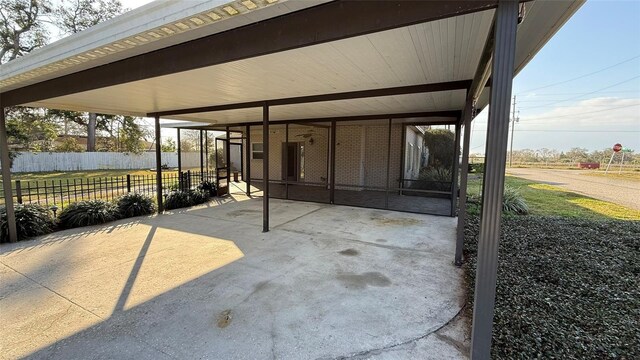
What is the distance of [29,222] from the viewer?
18.2ft

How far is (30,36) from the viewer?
60.1 ft

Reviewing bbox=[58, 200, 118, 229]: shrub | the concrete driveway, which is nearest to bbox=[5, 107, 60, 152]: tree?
bbox=[58, 200, 118, 229]: shrub

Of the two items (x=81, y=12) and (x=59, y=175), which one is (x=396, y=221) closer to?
(x=59, y=175)

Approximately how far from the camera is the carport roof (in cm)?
212

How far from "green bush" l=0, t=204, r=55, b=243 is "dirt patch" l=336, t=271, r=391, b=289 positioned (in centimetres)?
620

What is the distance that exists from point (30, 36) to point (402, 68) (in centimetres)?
2595

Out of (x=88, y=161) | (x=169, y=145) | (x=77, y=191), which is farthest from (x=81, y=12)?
(x=77, y=191)

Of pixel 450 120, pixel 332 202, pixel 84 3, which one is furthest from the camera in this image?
pixel 84 3

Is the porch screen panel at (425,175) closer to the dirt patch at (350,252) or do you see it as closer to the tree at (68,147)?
the dirt patch at (350,252)

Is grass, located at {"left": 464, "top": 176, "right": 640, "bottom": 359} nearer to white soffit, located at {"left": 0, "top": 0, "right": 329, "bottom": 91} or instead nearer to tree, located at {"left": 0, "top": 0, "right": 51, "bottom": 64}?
white soffit, located at {"left": 0, "top": 0, "right": 329, "bottom": 91}

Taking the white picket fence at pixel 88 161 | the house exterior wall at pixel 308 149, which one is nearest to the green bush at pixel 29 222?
the house exterior wall at pixel 308 149

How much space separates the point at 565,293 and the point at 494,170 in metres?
2.61

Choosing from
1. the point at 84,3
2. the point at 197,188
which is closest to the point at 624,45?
the point at 197,188

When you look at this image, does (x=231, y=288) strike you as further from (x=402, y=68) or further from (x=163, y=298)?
(x=402, y=68)
